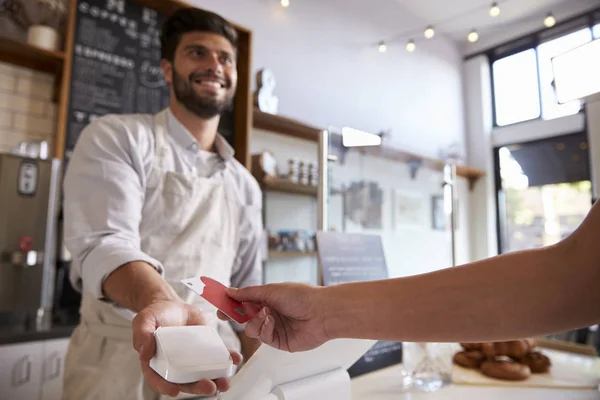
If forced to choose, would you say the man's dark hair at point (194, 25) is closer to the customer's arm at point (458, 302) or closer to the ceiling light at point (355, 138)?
the ceiling light at point (355, 138)

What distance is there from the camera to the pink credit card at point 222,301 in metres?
0.64

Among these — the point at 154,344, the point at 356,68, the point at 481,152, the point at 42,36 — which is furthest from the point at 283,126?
the point at 481,152

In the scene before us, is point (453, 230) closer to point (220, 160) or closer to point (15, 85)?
point (220, 160)

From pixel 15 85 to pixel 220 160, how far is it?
1.41m

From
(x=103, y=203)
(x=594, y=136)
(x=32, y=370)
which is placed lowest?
(x=32, y=370)

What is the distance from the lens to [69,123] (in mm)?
2141

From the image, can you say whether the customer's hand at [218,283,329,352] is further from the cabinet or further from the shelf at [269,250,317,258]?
the shelf at [269,250,317,258]

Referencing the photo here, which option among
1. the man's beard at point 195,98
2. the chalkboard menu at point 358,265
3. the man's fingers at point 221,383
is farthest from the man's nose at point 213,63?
the man's fingers at point 221,383

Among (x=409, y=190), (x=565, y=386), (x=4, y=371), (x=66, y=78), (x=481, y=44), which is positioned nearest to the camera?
(x=565, y=386)

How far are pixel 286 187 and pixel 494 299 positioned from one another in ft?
8.19

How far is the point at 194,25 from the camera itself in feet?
4.71

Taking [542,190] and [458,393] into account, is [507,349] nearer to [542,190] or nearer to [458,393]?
[458,393]

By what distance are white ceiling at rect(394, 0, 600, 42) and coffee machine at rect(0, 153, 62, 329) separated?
4.21 m

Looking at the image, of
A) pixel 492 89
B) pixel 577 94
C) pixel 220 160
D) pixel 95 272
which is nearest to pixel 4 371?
pixel 95 272
